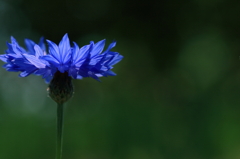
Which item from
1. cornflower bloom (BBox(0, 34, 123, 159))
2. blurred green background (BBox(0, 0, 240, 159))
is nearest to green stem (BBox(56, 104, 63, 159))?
cornflower bloom (BBox(0, 34, 123, 159))

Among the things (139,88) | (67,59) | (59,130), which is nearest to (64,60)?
(67,59)

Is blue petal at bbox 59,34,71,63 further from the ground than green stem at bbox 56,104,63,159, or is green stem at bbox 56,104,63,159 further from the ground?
blue petal at bbox 59,34,71,63

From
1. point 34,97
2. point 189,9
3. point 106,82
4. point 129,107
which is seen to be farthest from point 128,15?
point 129,107

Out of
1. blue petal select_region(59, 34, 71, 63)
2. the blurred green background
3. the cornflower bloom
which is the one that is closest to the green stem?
the cornflower bloom

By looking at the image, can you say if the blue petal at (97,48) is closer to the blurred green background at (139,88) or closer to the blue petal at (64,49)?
the blue petal at (64,49)

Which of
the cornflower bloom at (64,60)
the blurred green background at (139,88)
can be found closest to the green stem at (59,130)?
the cornflower bloom at (64,60)

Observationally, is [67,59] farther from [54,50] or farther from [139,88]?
[139,88]

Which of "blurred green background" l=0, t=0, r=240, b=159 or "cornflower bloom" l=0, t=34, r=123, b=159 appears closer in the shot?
"cornflower bloom" l=0, t=34, r=123, b=159

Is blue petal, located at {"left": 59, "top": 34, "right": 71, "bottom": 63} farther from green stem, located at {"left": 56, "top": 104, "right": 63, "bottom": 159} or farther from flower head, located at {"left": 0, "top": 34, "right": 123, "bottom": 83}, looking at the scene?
green stem, located at {"left": 56, "top": 104, "right": 63, "bottom": 159}
